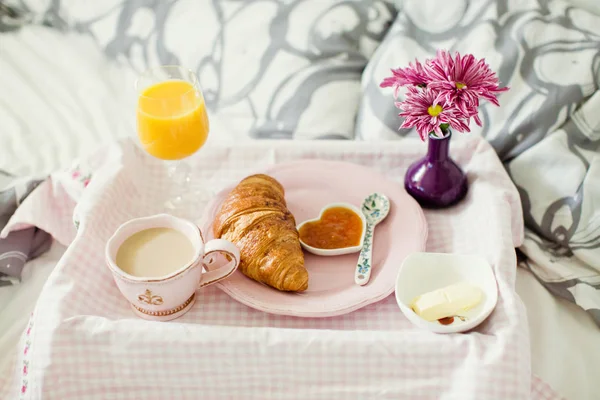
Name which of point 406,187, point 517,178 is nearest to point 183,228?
point 406,187

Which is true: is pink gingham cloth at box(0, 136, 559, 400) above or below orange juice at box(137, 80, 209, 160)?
below

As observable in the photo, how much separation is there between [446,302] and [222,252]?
12.7 inches

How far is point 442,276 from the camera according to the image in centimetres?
93

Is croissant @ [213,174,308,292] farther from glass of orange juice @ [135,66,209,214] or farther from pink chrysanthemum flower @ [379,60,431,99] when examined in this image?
pink chrysanthemum flower @ [379,60,431,99]

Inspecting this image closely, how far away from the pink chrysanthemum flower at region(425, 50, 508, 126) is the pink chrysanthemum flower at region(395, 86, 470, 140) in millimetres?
11

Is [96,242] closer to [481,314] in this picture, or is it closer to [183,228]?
[183,228]

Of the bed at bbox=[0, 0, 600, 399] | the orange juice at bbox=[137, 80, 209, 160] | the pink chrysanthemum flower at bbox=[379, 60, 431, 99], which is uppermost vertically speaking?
the pink chrysanthemum flower at bbox=[379, 60, 431, 99]

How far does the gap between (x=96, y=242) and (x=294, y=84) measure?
0.62 meters

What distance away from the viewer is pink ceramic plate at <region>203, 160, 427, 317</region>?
2.93 feet

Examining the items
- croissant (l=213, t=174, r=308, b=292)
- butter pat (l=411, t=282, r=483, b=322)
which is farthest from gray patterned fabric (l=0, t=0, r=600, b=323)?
croissant (l=213, t=174, r=308, b=292)

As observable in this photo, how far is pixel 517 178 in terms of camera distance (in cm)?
113

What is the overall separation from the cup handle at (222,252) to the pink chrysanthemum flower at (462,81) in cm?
38

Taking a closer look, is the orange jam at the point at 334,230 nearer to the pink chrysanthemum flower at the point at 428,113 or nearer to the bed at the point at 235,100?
the pink chrysanthemum flower at the point at 428,113

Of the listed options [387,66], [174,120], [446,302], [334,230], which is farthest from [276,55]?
[446,302]
